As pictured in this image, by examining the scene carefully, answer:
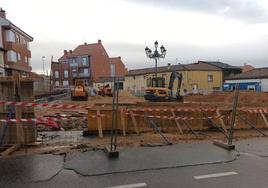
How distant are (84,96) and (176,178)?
27776 mm

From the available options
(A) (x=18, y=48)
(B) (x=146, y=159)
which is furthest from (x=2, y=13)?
(B) (x=146, y=159)

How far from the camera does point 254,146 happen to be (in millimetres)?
8898

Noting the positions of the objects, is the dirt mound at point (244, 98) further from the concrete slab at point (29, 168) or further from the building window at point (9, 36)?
the building window at point (9, 36)

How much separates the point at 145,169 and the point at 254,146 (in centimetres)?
433

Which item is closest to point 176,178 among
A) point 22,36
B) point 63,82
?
point 22,36

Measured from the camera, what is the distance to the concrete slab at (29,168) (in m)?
5.68

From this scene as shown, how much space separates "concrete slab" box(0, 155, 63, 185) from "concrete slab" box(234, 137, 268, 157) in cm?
517

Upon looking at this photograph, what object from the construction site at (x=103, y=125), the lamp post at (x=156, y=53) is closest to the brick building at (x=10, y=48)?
the lamp post at (x=156, y=53)

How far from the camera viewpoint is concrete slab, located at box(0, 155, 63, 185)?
224 inches

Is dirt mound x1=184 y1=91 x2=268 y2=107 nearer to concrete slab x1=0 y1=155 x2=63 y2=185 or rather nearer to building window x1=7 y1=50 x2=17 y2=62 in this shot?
concrete slab x1=0 y1=155 x2=63 y2=185

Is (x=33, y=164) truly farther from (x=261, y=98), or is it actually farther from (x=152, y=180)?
(x=261, y=98)

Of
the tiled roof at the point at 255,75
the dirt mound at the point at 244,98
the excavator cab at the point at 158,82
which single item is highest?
the tiled roof at the point at 255,75

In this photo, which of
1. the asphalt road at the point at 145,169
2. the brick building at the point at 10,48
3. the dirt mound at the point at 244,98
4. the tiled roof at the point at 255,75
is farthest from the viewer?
the tiled roof at the point at 255,75

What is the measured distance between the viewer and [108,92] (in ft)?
142
